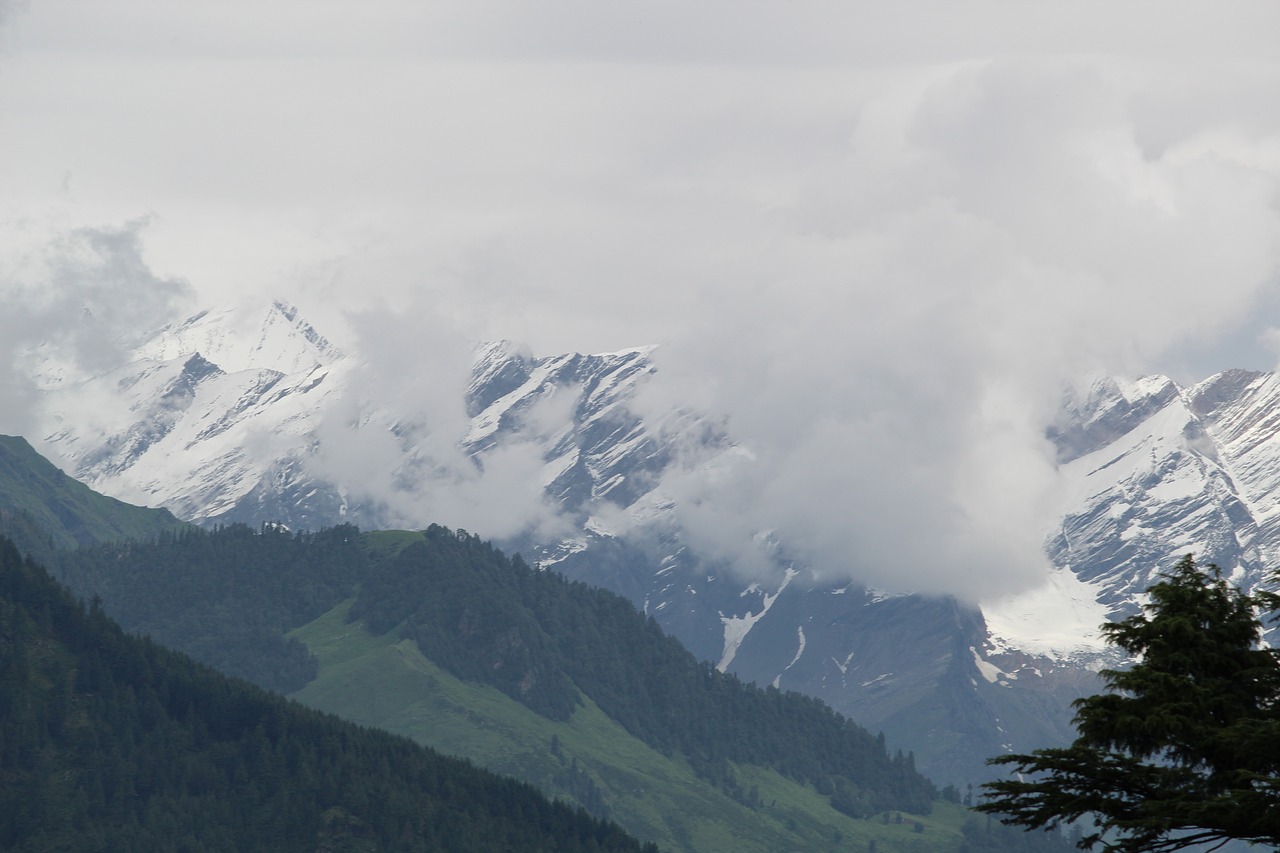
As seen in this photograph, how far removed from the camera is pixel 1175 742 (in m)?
38.2

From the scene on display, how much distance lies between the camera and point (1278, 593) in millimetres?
39906

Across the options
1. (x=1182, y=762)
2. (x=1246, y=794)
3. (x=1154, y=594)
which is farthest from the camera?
(x=1154, y=594)

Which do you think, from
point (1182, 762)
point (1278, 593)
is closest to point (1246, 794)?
point (1182, 762)

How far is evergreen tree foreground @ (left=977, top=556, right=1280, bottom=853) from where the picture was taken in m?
36.4

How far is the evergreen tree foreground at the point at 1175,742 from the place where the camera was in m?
36.4

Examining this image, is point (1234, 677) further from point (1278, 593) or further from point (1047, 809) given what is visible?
point (1047, 809)

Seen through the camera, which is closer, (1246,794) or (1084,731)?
(1246,794)

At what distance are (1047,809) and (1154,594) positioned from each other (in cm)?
619

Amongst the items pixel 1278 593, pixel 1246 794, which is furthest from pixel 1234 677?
pixel 1246 794

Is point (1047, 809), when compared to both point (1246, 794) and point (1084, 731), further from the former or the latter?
point (1246, 794)

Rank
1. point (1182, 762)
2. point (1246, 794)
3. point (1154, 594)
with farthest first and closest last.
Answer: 1. point (1154, 594)
2. point (1182, 762)
3. point (1246, 794)

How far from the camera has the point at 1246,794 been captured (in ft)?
116

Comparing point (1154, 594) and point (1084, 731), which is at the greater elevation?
point (1154, 594)

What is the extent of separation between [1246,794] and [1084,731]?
182 inches
